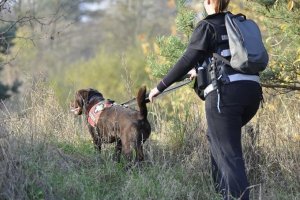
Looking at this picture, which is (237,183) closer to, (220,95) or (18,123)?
(220,95)

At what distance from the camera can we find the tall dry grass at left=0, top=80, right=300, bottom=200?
5609 millimetres

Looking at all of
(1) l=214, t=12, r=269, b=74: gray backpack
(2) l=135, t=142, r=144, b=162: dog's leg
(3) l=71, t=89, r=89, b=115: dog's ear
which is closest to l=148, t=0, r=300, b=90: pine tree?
(3) l=71, t=89, r=89, b=115: dog's ear

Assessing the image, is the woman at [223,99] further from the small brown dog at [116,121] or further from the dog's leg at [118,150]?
the dog's leg at [118,150]

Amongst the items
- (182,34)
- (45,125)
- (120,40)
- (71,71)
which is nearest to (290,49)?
(182,34)

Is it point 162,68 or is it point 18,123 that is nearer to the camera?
point 18,123

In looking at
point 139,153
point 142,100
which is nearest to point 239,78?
point 142,100

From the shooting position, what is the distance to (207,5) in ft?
18.9

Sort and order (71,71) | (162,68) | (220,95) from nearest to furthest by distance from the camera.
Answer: (220,95) < (162,68) < (71,71)

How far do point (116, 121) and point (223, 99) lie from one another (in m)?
1.95

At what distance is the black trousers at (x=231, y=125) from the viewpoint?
549 centimetres

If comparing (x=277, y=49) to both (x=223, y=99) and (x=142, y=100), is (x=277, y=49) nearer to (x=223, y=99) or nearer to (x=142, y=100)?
(x=142, y=100)

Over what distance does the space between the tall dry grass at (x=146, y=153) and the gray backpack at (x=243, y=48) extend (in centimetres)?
125

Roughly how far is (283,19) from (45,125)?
3.37 m

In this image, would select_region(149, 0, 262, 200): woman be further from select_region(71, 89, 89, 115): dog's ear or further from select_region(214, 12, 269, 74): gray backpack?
select_region(71, 89, 89, 115): dog's ear
